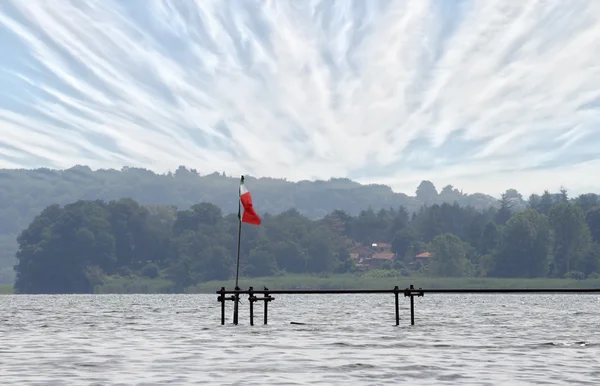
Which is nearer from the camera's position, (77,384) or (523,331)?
(77,384)

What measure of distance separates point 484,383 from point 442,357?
849cm

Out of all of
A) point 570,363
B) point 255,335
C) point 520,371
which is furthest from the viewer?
point 255,335

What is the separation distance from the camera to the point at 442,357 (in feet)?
108

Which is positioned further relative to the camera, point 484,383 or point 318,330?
point 318,330

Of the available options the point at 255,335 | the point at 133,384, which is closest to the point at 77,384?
the point at 133,384

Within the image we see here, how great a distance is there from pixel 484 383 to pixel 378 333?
25.7 m

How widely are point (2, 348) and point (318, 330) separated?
2038 cm

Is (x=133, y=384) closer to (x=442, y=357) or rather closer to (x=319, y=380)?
(x=319, y=380)

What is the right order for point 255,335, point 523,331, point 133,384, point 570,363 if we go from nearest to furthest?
point 133,384 < point 570,363 < point 255,335 < point 523,331

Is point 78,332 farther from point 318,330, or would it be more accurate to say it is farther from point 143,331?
point 318,330

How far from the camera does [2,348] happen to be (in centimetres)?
3788

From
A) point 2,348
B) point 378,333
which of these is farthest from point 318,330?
point 2,348

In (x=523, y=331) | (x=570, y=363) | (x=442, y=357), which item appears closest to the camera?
(x=570, y=363)

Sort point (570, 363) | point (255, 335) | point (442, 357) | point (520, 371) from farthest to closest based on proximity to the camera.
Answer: point (255, 335)
point (442, 357)
point (570, 363)
point (520, 371)
